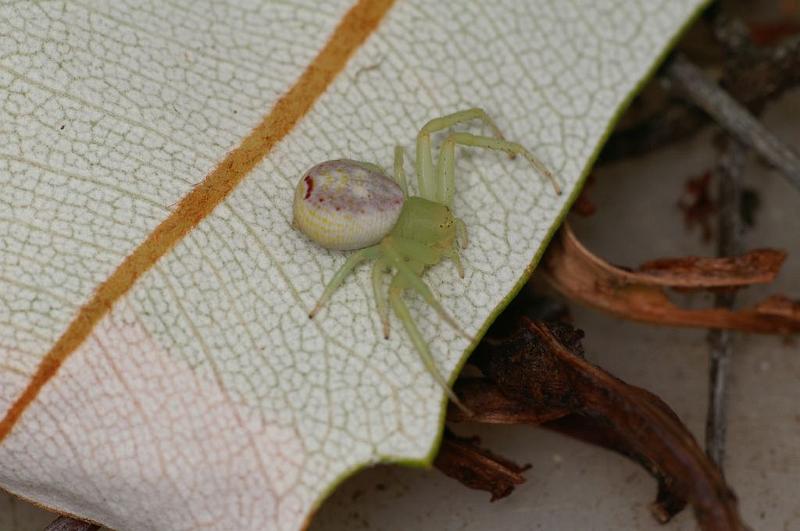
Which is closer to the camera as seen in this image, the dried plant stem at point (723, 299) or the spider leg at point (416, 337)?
the spider leg at point (416, 337)

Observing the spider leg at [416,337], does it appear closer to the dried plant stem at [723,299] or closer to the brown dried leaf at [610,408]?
the brown dried leaf at [610,408]

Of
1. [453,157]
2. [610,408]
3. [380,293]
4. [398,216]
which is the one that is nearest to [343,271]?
[380,293]

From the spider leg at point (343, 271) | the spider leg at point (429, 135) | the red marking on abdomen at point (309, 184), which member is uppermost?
the spider leg at point (429, 135)

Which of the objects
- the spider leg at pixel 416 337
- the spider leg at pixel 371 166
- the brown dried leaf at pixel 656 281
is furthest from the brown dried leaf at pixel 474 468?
the spider leg at pixel 371 166

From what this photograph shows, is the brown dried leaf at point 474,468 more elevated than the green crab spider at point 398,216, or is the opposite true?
the green crab spider at point 398,216

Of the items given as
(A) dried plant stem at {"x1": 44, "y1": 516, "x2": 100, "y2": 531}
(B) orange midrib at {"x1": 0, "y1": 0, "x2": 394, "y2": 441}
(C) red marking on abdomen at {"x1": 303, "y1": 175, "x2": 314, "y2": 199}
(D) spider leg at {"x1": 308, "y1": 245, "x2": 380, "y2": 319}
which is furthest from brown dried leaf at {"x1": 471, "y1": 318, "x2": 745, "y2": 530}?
(A) dried plant stem at {"x1": 44, "y1": 516, "x2": 100, "y2": 531}

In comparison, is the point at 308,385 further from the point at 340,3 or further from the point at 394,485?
the point at 340,3

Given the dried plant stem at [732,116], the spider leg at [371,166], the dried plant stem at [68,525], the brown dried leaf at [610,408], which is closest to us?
the brown dried leaf at [610,408]
